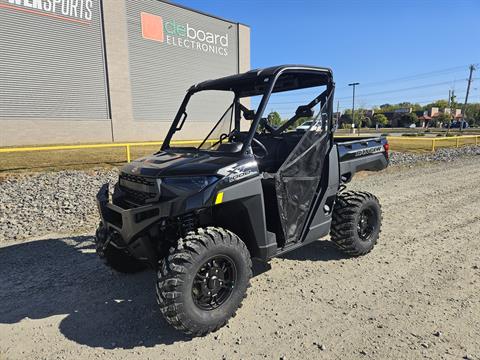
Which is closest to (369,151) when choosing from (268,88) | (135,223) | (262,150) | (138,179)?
(262,150)

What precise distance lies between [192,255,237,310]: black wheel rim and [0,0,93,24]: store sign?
23.9 m

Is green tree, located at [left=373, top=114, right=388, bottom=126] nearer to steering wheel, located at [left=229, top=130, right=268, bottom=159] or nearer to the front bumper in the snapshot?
steering wheel, located at [left=229, top=130, right=268, bottom=159]

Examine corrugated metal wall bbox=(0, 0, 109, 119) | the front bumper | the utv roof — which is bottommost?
the front bumper

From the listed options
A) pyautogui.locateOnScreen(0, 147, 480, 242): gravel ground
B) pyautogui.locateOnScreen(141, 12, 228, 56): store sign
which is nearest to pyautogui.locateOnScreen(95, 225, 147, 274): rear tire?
pyautogui.locateOnScreen(0, 147, 480, 242): gravel ground

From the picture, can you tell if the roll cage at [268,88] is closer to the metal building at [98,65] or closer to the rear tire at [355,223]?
the rear tire at [355,223]

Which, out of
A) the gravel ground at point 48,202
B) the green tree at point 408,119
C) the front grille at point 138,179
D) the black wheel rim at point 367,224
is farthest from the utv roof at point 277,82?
the green tree at point 408,119

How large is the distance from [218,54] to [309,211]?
30529 mm

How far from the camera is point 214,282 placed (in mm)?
3139

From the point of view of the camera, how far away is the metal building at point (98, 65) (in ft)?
69.0

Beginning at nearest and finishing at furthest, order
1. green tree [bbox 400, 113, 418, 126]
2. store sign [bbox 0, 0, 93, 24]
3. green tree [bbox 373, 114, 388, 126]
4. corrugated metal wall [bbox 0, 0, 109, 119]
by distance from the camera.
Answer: corrugated metal wall [bbox 0, 0, 109, 119] → store sign [bbox 0, 0, 93, 24] → green tree [bbox 373, 114, 388, 126] → green tree [bbox 400, 113, 418, 126]

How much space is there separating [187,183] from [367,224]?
284cm

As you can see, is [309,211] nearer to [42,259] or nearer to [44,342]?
[44,342]

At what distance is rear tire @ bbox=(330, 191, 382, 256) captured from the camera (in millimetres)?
4422

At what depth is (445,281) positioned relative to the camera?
3.85 m
